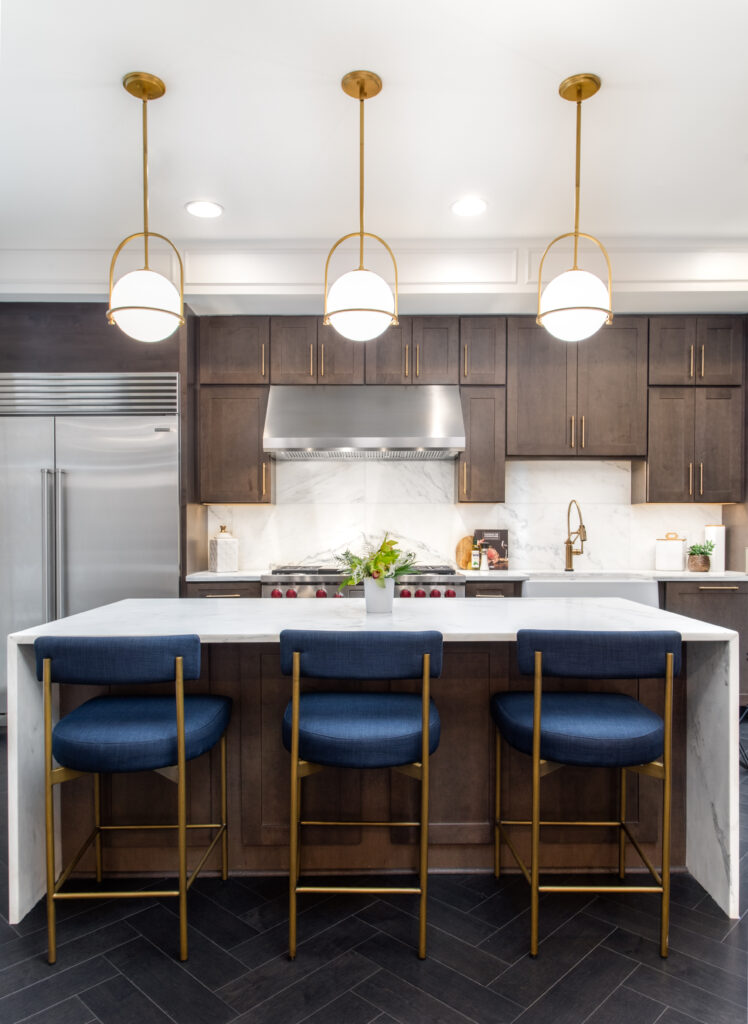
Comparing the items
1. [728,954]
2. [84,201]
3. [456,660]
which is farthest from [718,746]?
[84,201]

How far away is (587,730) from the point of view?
5.91ft

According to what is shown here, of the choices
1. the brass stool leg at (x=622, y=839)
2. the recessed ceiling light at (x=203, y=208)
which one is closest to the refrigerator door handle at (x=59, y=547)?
the recessed ceiling light at (x=203, y=208)

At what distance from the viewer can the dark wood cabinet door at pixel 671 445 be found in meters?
4.14

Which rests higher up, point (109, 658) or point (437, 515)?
point (437, 515)

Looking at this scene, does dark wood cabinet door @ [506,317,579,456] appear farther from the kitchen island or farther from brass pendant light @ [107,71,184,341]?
brass pendant light @ [107,71,184,341]

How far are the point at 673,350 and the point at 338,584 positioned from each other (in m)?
2.65

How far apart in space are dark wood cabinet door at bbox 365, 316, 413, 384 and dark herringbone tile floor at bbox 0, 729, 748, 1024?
2904mm

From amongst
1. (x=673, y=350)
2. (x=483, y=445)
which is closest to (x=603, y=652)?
(x=483, y=445)

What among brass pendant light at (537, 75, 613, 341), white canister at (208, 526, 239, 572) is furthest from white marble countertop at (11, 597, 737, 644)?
white canister at (208, 526, 239, 572)

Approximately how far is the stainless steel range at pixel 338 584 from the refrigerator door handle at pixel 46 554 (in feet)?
4.05

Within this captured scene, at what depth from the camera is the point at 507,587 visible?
400cm

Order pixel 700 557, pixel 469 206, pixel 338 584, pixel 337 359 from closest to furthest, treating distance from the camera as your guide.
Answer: pixel 469 206
pixel 338 584
pixel 337 359
pixel 700 557

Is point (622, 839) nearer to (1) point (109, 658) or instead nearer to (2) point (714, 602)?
(1) point (109, 658)

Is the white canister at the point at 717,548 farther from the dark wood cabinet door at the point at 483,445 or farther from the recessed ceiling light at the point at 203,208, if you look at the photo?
the recessed ceiling light at the point at 203,208
